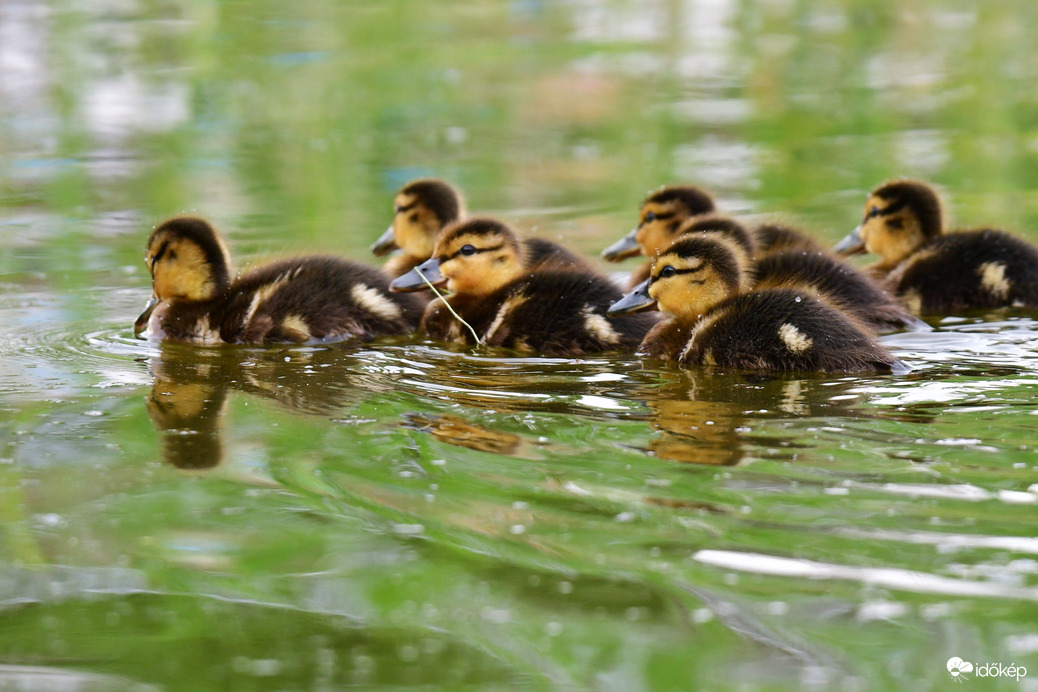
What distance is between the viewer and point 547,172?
26.0 ft

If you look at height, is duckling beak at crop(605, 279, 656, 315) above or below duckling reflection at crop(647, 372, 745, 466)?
above

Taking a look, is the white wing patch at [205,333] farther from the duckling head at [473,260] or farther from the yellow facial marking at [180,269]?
the duckling head at [473,260]

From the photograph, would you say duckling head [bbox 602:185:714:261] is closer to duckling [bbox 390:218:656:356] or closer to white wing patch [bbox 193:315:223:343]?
duckling [bbox 390:218:656:356]

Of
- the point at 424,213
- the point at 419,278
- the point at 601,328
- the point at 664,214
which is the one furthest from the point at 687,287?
the point at 424,213

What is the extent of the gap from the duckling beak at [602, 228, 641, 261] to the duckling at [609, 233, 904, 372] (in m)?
1.14

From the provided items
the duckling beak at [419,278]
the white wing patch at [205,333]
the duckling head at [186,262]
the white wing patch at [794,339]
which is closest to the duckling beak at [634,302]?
the white wing patch at [794,339]

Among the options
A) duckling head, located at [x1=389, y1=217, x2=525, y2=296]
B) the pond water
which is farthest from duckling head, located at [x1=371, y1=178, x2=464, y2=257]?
the pond water

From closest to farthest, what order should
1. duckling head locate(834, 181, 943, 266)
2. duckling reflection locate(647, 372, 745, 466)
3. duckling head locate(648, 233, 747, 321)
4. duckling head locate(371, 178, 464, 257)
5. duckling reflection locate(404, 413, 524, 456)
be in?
duckling reflection locate(647, 372, 745, 466) → duckling reflection locate(404, 413, 524, 456) → duckling head locate(648, 233, 747, 321) → duckling head locate(834, 181, 943, 266) → duckling head locate(371, 178, 464, 257)

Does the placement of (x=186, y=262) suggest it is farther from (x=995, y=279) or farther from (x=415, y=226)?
(x=995, y=279)

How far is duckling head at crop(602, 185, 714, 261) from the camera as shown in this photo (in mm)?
5371

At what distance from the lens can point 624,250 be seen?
5.44 meters

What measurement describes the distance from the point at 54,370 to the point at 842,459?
2.28m

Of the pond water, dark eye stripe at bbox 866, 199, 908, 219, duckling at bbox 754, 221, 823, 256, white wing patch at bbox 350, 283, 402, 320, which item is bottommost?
the pond water

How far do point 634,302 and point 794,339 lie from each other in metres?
0.60
